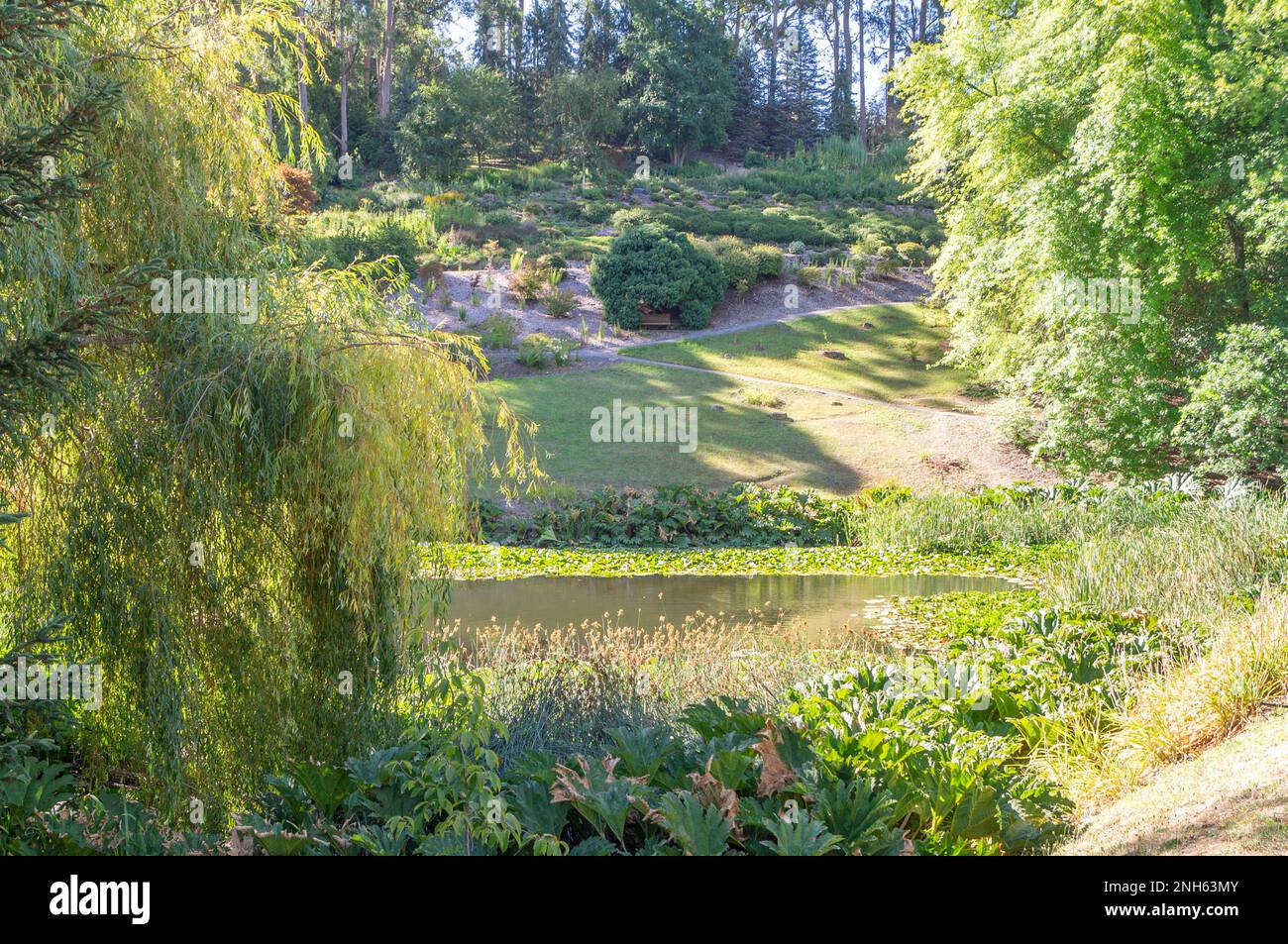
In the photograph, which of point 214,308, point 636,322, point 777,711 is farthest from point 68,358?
point 636,322

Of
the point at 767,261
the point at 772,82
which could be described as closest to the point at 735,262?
the point at 767,261

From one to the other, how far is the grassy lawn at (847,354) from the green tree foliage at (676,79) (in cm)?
1555

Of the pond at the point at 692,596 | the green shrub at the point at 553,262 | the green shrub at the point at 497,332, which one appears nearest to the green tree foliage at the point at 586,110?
the green shrub at the point at 553,262

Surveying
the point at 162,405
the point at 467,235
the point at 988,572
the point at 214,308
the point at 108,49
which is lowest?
the point at 988,572

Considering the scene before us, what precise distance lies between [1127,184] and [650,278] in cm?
1127

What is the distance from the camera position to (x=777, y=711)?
18.2 feet

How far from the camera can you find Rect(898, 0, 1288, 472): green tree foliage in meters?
13.2

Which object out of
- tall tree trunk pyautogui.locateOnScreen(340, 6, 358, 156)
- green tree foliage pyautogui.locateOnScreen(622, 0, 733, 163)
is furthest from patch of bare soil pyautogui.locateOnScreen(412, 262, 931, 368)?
green tree foliage pyautogui.locateOnScreen(622, 0, 733, 163)

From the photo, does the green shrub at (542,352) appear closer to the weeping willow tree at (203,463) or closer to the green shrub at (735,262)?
the green shrub at (735,262)

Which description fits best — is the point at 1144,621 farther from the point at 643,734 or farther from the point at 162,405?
the point at 162,405

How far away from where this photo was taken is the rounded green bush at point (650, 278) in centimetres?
2255

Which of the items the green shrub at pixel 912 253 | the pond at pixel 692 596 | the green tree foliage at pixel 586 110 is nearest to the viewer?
the pond at pixel 692 596

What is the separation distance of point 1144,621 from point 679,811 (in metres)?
4.67
